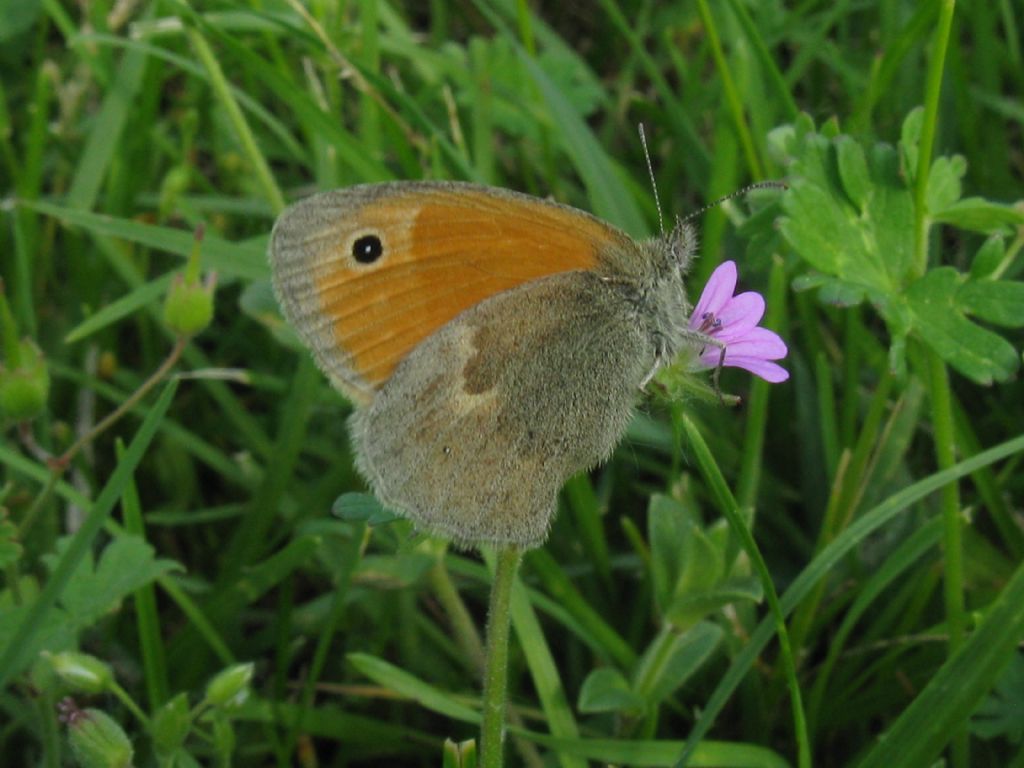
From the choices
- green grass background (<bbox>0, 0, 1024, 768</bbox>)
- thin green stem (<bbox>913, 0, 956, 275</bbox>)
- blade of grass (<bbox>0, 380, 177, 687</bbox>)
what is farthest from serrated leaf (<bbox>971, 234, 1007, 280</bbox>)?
blade of grass (<bbox>0, 380, 177, 687</bbox>)

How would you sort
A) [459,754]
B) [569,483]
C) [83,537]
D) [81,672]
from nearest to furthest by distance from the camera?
[83,537]
[459,754]
[81,672]
[569,483]

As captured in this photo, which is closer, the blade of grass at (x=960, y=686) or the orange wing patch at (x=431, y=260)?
the blade of grass at (x=960, y=686)

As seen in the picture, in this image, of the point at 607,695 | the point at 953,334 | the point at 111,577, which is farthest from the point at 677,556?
the point at 111,577

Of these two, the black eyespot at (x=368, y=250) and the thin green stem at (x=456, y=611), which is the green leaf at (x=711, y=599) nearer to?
the thin green stem at (x=456, y=611)

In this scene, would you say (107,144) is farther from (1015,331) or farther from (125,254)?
(1015,331)

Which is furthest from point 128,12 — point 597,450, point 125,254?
point 597,450

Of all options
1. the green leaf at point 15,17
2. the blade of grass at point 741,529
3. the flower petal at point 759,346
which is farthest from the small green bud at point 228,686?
the green leaf at point 15,17

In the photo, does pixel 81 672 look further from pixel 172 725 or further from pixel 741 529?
pixel 741 529
